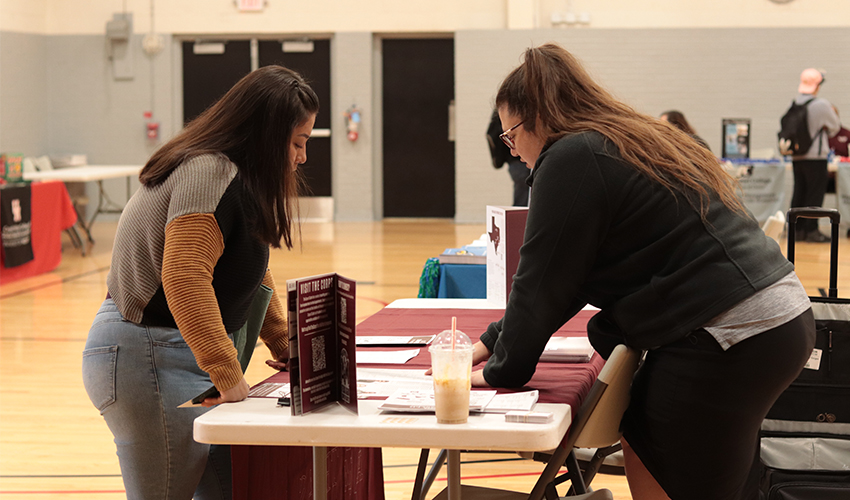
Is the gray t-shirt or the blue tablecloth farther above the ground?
the gray t-shirt

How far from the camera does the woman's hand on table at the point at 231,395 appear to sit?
5.20 feet

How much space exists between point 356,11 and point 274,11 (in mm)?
1097

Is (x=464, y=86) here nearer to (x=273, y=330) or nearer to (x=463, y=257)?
(x=463, y=257)

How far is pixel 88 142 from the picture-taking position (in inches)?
465

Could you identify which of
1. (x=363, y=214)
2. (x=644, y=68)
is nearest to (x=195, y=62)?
(x=363, y=214)

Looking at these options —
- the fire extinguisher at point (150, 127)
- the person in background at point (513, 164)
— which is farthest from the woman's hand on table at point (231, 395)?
the fire extinguisher at point (150, 127)

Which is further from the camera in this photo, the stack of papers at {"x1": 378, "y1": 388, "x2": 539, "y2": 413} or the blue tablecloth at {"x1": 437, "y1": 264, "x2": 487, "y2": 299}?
the blue tablecloth at {"x1": 437, "y1": 264, "x2": 487, "y2": 299}

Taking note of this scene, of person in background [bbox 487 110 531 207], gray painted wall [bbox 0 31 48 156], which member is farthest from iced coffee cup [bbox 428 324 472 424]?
gray painted wall [bbox 0 31 48 156]

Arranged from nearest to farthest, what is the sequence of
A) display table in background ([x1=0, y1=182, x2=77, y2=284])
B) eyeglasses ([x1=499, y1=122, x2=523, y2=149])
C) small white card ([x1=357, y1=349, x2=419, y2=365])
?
eyeglasses ([x1=499, y1=122, x2=523, y2=149]), small white card ([x1=357, y1=349, x2=419, y2=365]), display table in background ([x1=0, y1=182, x2=77, y2=284])

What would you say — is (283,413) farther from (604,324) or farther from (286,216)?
(604,324)

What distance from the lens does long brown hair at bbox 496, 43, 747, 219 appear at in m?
1.56

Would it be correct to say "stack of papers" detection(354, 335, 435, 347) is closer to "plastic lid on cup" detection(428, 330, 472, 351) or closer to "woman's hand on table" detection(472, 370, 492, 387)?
"woman's hand on table" detection(472, 370, 492, 387)

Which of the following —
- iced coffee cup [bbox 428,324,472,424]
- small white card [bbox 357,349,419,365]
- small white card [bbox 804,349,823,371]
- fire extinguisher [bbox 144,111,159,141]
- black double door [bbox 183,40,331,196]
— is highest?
black double door [bbox 183,40,331,196]

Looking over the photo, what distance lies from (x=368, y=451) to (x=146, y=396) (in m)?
0.73
